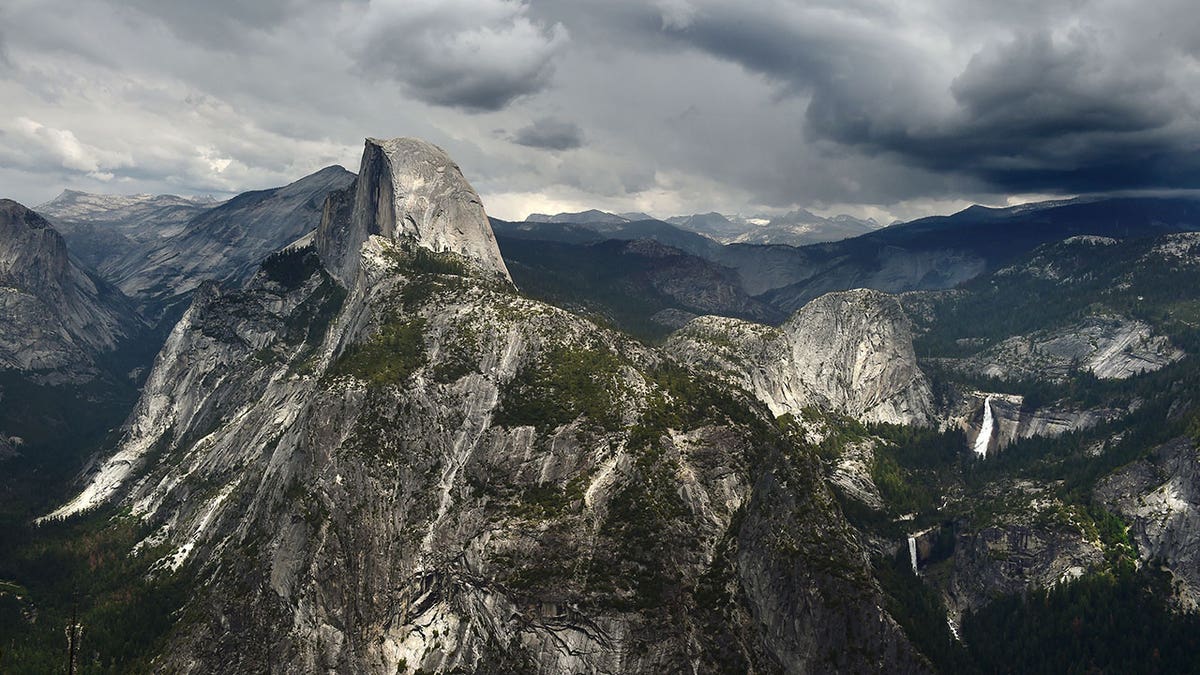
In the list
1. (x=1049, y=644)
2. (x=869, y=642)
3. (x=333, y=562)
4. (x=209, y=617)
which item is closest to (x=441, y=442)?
(x=333, y=562)

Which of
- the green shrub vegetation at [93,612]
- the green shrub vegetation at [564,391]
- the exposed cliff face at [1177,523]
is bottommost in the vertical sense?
the green shrub vegetation at [93,612]

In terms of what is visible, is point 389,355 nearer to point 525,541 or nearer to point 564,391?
point 564,391

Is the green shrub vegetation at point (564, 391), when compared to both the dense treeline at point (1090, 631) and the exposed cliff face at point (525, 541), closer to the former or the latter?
the exposed cliff face at point (525, 541)

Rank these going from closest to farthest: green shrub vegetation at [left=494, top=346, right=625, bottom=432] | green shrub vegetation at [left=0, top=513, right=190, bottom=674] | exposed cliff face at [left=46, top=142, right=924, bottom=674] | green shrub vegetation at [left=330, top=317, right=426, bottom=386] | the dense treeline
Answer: exposed cliff face at [left=46, top=142, right=924, bottom=674]
green shrub vegetation at [left=0, top=513, right=190, bottom=674]
green shrub vegetation at [left=494, top=346, right=625, bottom=432]
the dense treeline
green shrub vegetation at [left=330, top=317, right=426, bottom=386]

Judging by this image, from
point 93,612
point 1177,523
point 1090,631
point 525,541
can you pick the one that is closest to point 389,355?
point 525,541

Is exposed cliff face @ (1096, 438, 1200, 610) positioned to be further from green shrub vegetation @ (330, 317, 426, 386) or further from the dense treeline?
green shrub vegetation @ (330, 317, 426, 386)


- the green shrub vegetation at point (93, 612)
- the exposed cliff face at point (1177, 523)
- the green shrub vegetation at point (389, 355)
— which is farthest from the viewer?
the exposed cliff face at point (1177, 523)

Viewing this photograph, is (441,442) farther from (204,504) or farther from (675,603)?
(204,504)

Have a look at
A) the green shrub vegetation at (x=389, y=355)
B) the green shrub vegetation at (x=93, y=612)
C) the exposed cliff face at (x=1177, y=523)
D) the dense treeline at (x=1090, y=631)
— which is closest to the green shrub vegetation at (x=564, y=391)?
the green shrub vegetation at (x=389, y=355)

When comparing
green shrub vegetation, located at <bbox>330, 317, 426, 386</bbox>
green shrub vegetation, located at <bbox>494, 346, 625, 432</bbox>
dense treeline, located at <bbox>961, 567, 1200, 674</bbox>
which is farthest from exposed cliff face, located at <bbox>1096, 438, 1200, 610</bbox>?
green shrub vegetation, located at <bbox>330, 317, 426, 386</bbox>

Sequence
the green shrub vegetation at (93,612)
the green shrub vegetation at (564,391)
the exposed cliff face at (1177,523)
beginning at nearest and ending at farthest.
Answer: the green shrub vegetation at (93,612)
the green shrub vegetation at (564,391)
the exposed cliff face at (1177,523)

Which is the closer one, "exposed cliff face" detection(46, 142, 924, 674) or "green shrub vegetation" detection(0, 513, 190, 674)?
"exposed cliff face" detection(46, 142, 924, 674)
